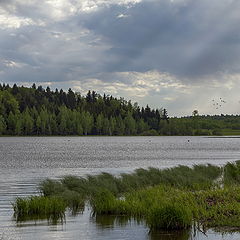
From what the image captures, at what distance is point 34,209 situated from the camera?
77.2 ft

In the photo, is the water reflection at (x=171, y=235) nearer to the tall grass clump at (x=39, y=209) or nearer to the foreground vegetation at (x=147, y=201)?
the foreground vegetation at (x=147, y=201)

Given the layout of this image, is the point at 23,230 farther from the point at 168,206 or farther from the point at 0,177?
the point at 0,177

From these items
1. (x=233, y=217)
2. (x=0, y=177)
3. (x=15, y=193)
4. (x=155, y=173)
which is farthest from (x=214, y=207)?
(x=0, y=177)

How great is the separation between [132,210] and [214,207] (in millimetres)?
4154

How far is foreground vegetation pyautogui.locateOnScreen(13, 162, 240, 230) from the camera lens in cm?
1967

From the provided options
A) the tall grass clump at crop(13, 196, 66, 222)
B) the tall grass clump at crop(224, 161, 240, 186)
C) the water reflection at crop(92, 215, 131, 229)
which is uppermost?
the tall grass clump at crop(224, 161, 240, 186)

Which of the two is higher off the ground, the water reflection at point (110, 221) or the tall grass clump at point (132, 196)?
the tall grass clump at point (132, 196)

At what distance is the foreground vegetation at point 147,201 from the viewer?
774 inches

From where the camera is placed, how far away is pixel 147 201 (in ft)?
78.8

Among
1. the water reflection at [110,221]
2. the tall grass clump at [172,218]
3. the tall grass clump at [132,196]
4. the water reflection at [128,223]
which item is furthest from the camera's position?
the water reflection at [110,221]

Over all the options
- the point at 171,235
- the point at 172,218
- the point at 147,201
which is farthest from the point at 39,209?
the point at 171,235

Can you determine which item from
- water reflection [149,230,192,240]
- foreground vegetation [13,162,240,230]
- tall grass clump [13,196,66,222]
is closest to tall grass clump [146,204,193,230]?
foreground vegetation [13,162,240,230]

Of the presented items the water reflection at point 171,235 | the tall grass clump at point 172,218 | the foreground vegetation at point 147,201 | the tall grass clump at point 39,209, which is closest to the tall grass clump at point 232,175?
the foreground vegetation at point 147,201

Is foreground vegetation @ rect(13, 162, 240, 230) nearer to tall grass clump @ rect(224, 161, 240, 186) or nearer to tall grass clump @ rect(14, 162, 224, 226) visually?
tall grass clump @ rect(14, 162, 224, 226)
